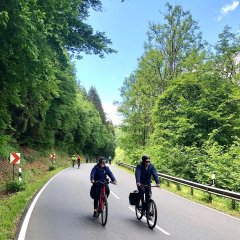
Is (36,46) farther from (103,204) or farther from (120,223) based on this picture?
(120,223)

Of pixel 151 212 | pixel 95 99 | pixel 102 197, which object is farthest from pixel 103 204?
pixel 95 99

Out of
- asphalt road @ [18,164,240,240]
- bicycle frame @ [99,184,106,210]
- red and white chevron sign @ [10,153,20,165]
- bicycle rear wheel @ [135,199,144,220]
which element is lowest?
asphalt road @ [18,164,240,240]

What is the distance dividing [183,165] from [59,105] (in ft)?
69.6

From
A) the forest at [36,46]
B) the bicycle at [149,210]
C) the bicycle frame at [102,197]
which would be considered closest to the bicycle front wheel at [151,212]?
the bicycle at [149,210]

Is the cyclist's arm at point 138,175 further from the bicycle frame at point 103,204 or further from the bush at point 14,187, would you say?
the bush at point 14,187

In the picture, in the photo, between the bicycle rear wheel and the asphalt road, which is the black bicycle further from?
the bicycle rear wheel

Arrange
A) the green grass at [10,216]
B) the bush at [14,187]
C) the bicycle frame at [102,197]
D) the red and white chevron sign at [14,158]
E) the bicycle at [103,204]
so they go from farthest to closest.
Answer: the red and white chevron sign at [14,158], the bush at [14,187], the bicycle frame at [102,197], the bicycle at [103,204], the green grass at [10,216]

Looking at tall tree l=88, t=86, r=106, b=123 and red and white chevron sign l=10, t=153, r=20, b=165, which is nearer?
red and white chevron sign l=10, t=153, r=20, b=165

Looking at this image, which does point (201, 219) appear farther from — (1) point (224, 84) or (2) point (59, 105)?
(2) point (59, 105)

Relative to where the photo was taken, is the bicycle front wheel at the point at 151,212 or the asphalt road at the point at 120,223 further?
the bicycle front wheel at the point at 151,212

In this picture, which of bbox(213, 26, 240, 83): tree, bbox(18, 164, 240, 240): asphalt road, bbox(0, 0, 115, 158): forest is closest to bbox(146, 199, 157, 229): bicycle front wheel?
bbox(18, 164, 240, 240): asphalt road

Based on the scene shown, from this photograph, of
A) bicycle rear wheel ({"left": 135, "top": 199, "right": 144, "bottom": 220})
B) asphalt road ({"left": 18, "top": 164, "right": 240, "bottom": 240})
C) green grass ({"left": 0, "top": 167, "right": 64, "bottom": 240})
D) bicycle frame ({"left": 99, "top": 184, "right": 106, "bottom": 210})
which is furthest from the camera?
bicycle rear wheel ({"left": 135, "top": 199, "right": 144, "bottom": 220})

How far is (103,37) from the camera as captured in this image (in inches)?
840

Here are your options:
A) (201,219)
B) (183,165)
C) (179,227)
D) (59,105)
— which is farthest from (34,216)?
(59,105)
